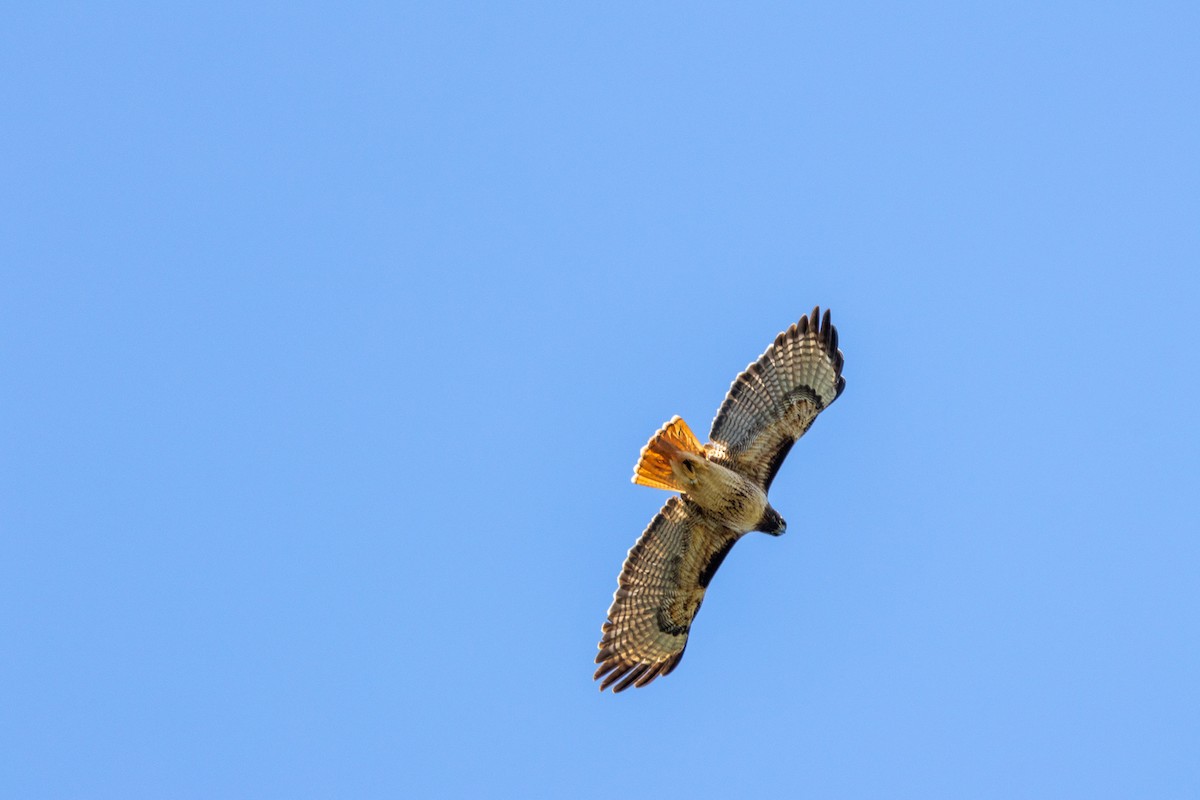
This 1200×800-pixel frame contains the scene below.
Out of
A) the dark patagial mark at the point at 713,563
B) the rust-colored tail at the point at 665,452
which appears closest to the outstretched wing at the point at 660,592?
the dark patagial mark at the point at 713,563

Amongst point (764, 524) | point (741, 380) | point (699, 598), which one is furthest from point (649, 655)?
point (741, 380)

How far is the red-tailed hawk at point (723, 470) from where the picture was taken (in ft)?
48.2

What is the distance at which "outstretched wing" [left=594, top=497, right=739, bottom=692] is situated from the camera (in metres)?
15.4

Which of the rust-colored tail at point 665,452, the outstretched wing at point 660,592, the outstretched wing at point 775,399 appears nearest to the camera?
the rust-colored tail at point 665,452

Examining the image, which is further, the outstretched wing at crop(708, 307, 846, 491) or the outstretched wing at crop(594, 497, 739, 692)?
the outstretched wing at crop(594, 497, 739, 692)

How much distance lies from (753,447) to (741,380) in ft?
2.10

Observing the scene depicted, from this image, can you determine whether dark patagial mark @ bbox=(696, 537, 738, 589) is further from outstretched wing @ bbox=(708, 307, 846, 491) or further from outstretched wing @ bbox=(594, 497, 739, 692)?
outstretched wing @ bbox=(708, 307, 846, 491)

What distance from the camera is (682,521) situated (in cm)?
1536

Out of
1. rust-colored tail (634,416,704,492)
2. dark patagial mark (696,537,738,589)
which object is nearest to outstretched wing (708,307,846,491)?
rust-colored tail (634,416,704,492)

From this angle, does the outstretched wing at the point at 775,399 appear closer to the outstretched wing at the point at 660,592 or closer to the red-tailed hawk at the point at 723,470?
the red-tailed hawk at the point at 723,470

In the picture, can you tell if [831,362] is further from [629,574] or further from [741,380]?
[629,574]

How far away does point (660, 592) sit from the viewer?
51.9ft

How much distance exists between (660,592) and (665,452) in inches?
75.3

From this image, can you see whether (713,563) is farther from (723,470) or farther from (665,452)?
(665,452)
